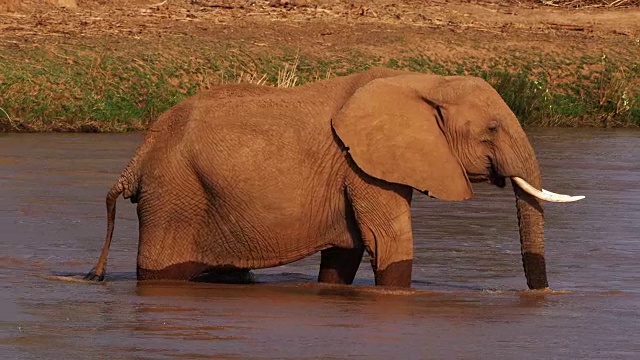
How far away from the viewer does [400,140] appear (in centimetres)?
1107

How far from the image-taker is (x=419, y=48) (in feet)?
90.9

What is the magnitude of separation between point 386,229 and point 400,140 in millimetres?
598

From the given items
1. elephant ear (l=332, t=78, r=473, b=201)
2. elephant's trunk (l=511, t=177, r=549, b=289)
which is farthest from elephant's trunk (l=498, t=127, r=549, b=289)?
elephant ear (l=332, t=78, r=473, b=201)

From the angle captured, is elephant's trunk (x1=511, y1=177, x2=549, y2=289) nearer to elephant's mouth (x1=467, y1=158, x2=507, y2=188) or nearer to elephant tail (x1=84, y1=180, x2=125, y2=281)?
elephant's mouth (x1=467, y1=158, x2=507, y2=188)

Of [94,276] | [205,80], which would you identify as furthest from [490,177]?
[205,80]

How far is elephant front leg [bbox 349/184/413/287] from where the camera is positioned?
10.9 meters

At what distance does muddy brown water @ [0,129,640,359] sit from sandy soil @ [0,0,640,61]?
9.36 meters

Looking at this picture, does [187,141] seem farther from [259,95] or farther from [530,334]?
[530,334]

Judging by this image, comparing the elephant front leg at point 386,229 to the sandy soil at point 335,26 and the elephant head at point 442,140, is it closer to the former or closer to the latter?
the elephant head at point 442,140

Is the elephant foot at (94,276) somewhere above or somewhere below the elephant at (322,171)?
below

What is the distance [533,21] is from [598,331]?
21.5 m

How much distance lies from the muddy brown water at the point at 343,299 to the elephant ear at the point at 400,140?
74 centimetres

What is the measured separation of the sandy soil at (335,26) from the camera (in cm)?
2644

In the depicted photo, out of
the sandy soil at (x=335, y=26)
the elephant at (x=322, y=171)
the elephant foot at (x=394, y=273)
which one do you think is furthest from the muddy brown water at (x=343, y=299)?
the sandy soil at (x=335, y=26)
